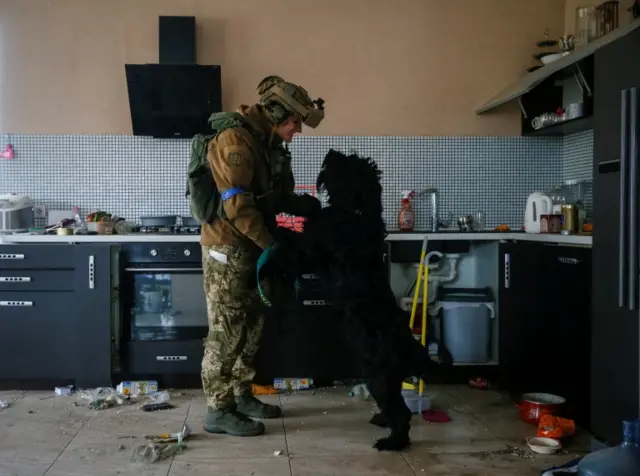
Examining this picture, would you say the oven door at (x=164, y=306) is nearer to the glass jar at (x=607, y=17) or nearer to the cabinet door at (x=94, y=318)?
the cabinet door at (x=94, y=318)

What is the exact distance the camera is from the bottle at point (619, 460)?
6.73 feet

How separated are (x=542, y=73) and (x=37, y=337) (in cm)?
325

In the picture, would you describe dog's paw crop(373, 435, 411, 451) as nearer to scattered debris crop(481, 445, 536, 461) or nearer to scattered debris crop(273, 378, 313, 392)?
scattered debris crop(481, 445, 536, 461)

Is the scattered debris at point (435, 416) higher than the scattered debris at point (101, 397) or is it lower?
lower

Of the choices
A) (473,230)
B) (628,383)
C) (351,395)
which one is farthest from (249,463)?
(473,230)

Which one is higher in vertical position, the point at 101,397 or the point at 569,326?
the point at 569,326

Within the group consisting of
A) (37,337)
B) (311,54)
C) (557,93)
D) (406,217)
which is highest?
(311,54)

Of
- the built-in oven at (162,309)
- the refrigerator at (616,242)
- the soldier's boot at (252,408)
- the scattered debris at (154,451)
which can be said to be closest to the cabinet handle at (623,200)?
the refrigerator at (616,242)

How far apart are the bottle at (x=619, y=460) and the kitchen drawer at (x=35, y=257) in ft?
9.47

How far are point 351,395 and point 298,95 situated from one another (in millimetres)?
1751

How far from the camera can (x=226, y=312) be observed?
9.73 ft

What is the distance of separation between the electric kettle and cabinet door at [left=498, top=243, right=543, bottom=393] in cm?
31

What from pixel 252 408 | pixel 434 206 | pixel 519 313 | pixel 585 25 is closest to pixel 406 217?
pixel 434 206

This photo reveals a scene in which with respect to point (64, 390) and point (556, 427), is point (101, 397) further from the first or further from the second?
point (556, 427)
